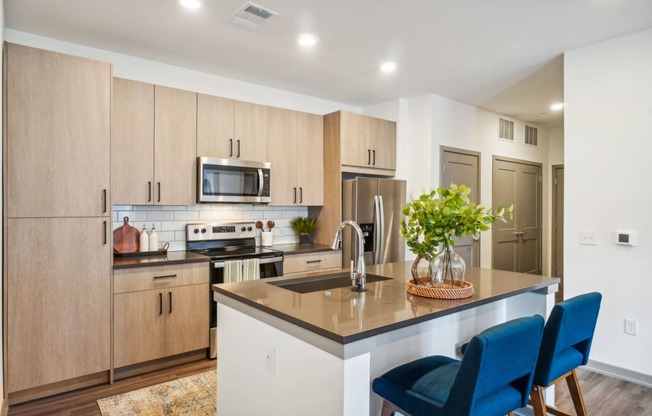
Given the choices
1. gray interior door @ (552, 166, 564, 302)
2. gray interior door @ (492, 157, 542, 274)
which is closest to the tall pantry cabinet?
gray interior door @ (492, 157, 542, 274)

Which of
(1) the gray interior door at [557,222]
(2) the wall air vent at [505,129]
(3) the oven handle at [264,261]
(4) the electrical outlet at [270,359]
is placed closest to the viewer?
(4) the electrical outlet at [270,359]

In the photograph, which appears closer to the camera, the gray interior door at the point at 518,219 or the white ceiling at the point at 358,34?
the white ceiling at the point at 358,34

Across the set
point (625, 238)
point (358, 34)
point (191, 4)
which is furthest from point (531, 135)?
point (191, 4)

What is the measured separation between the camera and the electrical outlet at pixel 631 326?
10.1ft

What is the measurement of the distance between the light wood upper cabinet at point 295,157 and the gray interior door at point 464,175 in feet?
4.88

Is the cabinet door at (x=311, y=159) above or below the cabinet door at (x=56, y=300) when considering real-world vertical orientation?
above

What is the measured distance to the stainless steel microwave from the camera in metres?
3.62

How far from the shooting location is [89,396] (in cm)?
281

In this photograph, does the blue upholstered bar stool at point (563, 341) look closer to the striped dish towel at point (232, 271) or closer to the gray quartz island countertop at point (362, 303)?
the gray quartz island countertop at point (362, 303)

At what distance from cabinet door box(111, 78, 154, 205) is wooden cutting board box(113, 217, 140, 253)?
1.04 ft

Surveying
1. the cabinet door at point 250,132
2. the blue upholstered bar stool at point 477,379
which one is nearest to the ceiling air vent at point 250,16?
the cabinet door at point 250,132

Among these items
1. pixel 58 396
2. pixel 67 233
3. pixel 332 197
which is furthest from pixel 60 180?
pixel 332 197

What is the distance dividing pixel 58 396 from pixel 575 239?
13.7 ft

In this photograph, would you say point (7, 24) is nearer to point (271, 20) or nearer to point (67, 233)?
point (67, 233)
